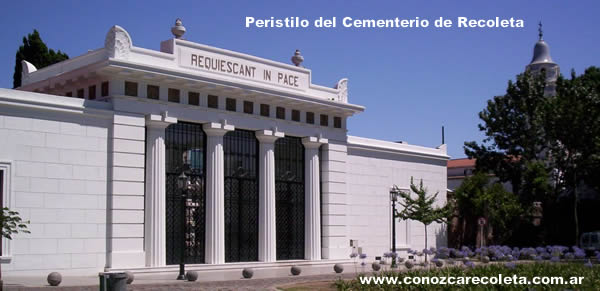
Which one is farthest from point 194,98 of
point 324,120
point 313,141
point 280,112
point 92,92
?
point 324,120

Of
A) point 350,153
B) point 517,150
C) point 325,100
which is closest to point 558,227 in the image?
point 517,150

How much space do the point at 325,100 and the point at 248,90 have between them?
4906 mm

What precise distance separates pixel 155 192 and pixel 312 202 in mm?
8673

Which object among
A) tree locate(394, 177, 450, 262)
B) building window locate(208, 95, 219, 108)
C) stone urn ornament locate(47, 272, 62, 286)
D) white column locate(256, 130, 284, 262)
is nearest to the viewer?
stone urn ornament locate(47, 272, 62, 286)

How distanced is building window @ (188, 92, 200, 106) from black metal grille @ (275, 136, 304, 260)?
5.10 metres

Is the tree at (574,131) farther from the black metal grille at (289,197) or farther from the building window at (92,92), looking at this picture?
the building window at (92,92)

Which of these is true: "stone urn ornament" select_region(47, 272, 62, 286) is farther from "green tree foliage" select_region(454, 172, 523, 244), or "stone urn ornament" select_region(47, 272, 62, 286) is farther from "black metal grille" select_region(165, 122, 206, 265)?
"green tree foliage" select_region(454, 172, 523, 244)

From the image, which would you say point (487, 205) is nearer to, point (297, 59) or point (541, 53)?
point (297, 59)

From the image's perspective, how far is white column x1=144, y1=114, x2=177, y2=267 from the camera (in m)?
27.5

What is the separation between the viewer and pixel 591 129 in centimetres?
4656

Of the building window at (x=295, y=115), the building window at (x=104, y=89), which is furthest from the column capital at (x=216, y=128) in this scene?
the building window at (x=104, y=89)

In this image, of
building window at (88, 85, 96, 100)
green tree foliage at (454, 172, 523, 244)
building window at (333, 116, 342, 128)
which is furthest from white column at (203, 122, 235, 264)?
green tree foliage at (454, 172, 523, 244)

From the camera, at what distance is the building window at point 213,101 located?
30.1 metres

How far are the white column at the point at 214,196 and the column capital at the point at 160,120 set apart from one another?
1.93m
